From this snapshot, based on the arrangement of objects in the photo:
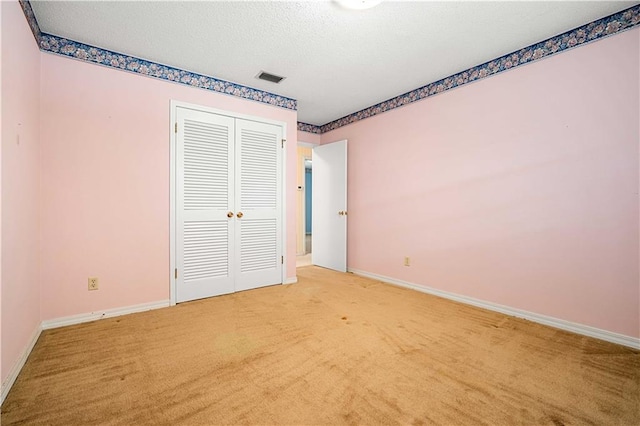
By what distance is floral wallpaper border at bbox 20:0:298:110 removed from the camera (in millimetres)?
2357

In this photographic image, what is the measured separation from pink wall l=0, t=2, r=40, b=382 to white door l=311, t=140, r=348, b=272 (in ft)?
11.2

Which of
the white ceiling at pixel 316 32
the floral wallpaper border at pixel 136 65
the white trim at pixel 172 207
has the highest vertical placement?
the white ceiling at pixel 316 32

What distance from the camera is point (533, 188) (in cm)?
254

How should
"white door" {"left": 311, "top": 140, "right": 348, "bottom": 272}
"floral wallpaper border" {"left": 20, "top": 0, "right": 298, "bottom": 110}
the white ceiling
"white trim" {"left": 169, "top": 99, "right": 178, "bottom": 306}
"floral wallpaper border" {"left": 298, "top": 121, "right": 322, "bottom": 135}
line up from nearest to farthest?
the white ceiling → "floral wallpaper border" {"left": 20, "top": 0, "right": 298, "bottom": 110} → "white trim" {"left": 169, "top": 99, "right": 178, "bottom": 306} → "white door" {"left": 311, "top": 140, "right": 348, "bottom": 272} → "floral wallpaper border" {"left": 298, "top": 121, "right": 322, "bottom": 135}

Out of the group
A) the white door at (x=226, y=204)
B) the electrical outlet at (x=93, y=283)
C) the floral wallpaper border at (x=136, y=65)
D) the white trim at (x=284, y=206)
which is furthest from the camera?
the white trim at (x=284, y=206)

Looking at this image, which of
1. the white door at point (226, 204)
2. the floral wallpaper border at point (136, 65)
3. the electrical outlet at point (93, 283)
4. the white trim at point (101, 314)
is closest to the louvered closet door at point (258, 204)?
the white door at point (226, 204)

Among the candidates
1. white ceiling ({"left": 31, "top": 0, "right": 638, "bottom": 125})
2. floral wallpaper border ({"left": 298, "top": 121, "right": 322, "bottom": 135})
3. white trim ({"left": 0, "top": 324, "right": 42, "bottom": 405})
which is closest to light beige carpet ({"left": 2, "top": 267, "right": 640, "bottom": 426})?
white trim ({"left": 0, "top": 324, "right": 42, "bottom": 405})

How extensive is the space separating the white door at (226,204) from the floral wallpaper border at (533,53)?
176cm

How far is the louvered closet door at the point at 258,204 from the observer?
342 cm

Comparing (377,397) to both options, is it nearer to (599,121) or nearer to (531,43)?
(599,121)

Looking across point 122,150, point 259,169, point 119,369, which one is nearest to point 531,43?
point 259,169

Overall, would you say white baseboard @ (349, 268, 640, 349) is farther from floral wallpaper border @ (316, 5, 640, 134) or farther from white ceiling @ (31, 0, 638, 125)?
white ceiling @ (31, 0, 638, 125)

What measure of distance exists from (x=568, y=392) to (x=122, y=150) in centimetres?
373

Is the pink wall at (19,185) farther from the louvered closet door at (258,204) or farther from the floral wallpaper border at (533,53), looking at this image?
the floral wallpaper border at (533,53)
